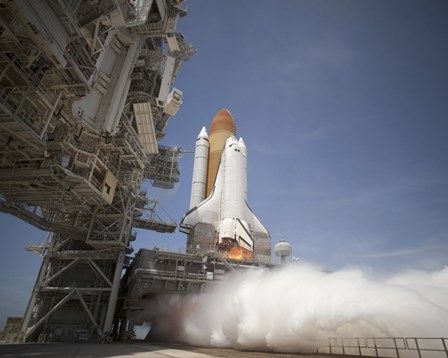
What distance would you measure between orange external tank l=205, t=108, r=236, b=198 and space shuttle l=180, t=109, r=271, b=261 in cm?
3

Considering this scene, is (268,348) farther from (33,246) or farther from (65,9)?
(33,246)

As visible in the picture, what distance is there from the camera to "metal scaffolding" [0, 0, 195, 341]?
12.4 meters

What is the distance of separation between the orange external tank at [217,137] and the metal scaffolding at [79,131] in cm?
1021

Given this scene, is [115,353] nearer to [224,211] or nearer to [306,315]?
[306,315]

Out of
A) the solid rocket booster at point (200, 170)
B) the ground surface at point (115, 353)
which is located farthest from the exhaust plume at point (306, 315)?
the solid rocket booster at point (200, 170)

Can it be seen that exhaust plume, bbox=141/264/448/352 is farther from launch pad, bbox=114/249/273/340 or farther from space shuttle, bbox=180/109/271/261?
space shuttle, bbox=180/109/271/261

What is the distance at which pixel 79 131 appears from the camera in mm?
18875

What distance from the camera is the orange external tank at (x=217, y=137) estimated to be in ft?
132

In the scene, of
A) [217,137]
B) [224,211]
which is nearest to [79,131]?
[224,211]

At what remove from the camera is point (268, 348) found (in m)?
16.4

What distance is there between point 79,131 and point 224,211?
61.3 feet

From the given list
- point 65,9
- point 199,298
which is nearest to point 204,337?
point 199,298

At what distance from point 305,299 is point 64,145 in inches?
637

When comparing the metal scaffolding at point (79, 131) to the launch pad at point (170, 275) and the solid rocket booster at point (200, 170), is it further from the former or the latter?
the solid rocket booster at point (200, 170)
